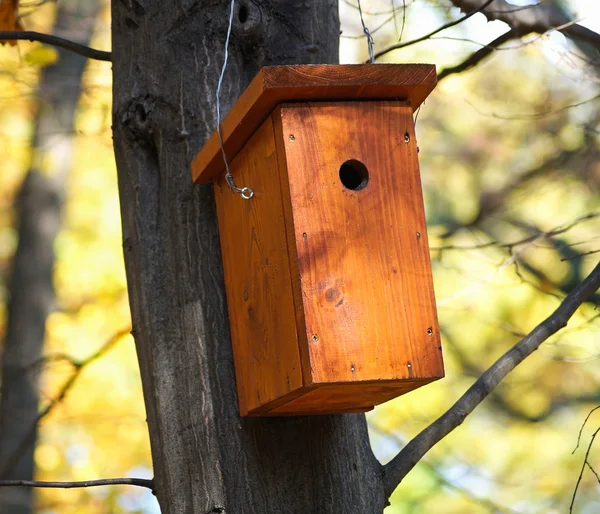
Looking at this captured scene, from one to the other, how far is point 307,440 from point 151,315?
1.50ft

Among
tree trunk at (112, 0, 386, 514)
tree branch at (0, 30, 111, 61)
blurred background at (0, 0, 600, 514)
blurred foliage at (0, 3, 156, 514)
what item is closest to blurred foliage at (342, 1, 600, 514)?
blurred background at (0, 0, 600, 514)

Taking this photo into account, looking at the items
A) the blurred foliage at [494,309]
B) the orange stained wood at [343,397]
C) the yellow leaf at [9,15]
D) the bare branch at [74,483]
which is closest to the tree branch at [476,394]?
the orange stained wood at [343,397]

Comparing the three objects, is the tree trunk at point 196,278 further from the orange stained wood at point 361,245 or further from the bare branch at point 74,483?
the orange stained wood at point 361,245

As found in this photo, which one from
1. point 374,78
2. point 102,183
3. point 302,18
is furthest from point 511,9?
point 102,183

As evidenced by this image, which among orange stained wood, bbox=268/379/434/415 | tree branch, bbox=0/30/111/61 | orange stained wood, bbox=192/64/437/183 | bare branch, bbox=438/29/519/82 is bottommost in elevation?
orange stained wood, bbox=268/379/434/415

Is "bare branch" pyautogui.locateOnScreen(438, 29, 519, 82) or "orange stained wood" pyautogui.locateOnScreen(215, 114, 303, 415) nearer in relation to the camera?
"orange stained wood" pyautogui.locateOnScreen(215, 114, 303, 415)

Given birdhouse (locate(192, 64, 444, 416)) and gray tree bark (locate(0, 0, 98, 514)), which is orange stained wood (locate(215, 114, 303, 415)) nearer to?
birdhouse (locate(192, 64, 444, 416))

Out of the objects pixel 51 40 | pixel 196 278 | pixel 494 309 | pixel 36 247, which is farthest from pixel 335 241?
pixel 494 309

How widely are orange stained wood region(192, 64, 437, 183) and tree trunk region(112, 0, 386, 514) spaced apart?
11.3 inches

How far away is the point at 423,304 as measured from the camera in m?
1.78

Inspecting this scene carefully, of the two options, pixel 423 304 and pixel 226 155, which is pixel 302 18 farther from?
pixel 423 304

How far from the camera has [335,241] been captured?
174cm

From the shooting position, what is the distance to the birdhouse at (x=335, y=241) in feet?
5.57

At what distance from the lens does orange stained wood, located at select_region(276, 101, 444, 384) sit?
1.69 m
